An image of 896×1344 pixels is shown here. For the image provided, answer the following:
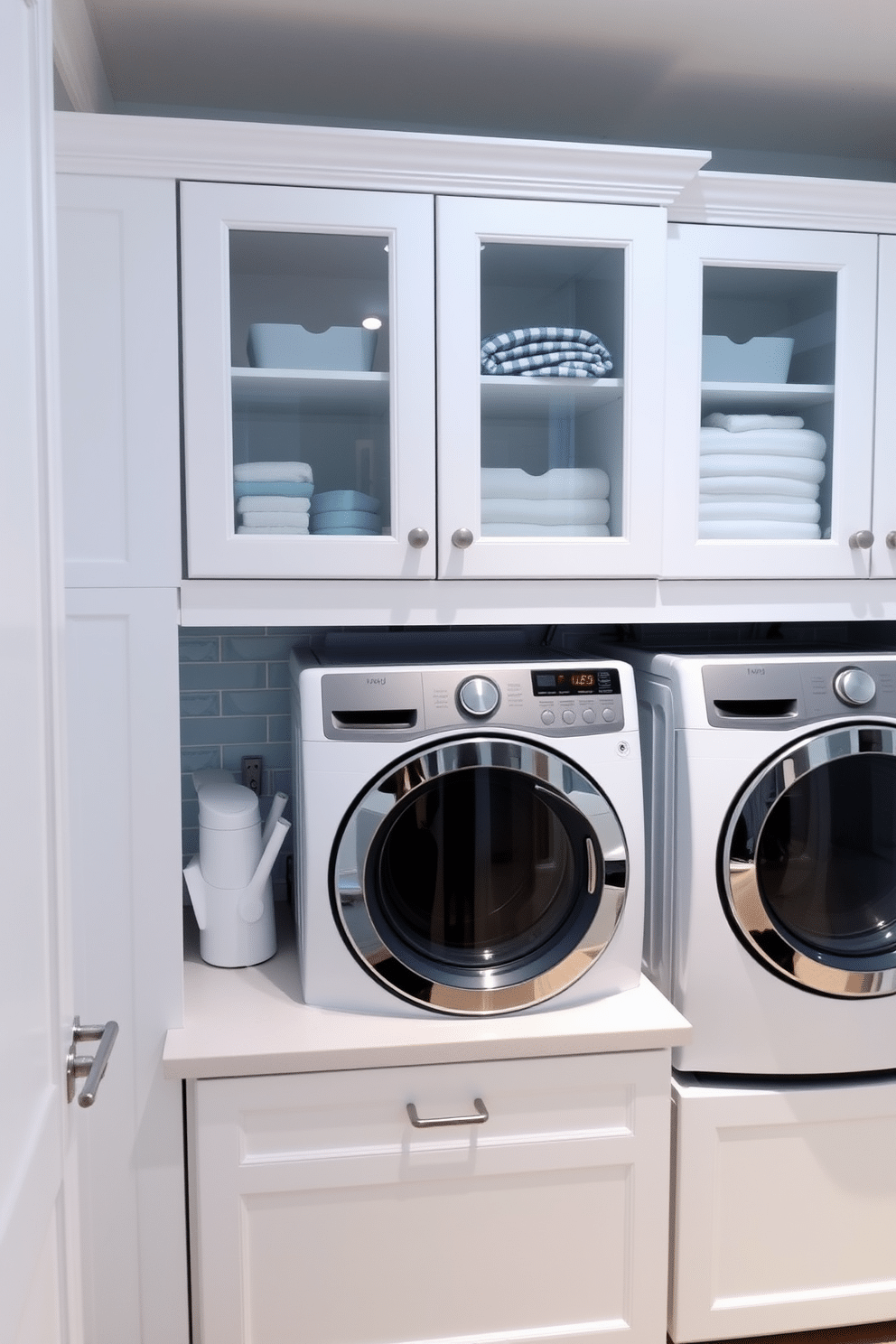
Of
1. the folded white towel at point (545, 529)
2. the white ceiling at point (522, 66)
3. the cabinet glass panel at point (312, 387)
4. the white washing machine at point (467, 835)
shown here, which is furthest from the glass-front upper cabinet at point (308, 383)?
the white ceiling at point (522, 66)

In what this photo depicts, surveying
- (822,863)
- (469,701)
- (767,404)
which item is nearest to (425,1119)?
(469,701)

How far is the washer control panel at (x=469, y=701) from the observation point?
1613 mm

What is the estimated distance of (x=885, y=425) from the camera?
5.99ft

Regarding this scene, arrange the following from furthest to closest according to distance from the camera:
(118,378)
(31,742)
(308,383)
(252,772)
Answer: (252,772), (308,383), (118,378), (31,742)

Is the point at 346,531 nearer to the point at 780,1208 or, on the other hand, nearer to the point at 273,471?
the point at 273,471

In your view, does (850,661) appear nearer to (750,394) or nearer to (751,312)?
(750,394)

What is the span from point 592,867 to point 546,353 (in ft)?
2.89

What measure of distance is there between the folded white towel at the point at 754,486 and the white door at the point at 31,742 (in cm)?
118

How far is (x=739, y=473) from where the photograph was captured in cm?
181

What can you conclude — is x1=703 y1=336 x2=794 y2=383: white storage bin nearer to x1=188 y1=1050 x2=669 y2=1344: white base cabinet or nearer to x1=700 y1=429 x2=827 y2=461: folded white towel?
x1=700 y1=429 x2=827 y2=461: folded white towel

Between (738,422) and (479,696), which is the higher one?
(738,422)

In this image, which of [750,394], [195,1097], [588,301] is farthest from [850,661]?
[195,1097]

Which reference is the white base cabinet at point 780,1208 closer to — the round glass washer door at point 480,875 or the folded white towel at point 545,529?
the round glass washer door at point 480,875

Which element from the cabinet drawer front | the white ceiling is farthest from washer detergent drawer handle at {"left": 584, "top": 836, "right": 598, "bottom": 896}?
the white ceiling
